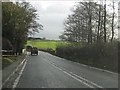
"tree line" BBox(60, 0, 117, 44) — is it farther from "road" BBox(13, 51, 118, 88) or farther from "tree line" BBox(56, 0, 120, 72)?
"road" BBox(13, 51, 118, 88)

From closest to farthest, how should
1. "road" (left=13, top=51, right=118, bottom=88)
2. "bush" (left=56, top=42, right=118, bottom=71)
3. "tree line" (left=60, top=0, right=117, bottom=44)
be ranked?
"road" (left=13, top=51, right=118, bottom=88) < "bush" (left=56, top=42, right=118, bottom=71) < "tree line" (left=60, top=0, right=117, bottom=44)

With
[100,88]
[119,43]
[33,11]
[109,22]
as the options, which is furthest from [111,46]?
[33,11]

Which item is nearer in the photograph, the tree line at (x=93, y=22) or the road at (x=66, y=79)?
the road at (x=66, y=79)

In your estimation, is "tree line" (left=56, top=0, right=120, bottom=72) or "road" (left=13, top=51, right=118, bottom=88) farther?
"tree line" (left=56, top=0, right=120, bottom=72)

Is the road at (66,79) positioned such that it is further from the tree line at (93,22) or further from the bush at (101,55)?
the tree line at (93,22)

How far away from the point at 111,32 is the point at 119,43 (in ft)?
74.1

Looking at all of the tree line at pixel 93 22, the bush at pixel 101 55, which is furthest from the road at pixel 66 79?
the tree line at pixel 93 22

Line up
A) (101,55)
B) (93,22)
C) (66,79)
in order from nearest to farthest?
(66,79) → (101,55) → (93,22)

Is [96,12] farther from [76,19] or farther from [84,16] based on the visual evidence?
[76,19]

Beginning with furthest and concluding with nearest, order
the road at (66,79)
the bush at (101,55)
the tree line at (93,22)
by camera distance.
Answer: the tree line at (93,22)
the bush at (101,55)
the road at (66,79)

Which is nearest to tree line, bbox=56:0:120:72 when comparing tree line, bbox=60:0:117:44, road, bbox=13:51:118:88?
tree line, bbox=60:0:117:44

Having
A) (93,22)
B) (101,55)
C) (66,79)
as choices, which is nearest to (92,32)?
(93,22)

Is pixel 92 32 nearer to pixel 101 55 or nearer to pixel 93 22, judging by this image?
pixel 93 22

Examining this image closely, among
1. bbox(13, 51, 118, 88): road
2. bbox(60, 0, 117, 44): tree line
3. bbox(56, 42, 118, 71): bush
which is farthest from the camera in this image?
bbox(60, 0, 117, 44): tree line
